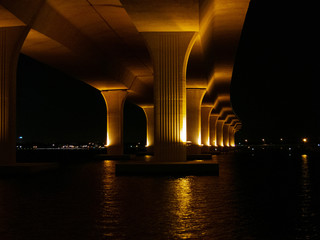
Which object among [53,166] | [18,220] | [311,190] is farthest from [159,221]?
[53,166]

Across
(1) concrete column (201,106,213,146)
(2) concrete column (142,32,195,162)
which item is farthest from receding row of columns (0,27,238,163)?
(1) concrete column (201,106,213,146)

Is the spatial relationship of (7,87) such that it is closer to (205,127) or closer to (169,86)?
(169,86)

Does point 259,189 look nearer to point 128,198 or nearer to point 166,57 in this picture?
point 128,198

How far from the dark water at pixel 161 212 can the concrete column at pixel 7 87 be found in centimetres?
700

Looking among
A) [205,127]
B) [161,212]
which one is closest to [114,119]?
[205,127]

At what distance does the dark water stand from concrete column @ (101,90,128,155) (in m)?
29.0

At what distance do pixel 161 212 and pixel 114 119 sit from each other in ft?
117

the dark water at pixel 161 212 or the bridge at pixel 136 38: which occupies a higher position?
the bridge at pixel 136 38

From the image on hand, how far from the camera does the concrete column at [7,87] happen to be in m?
21.8

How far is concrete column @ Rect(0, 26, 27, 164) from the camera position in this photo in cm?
2183

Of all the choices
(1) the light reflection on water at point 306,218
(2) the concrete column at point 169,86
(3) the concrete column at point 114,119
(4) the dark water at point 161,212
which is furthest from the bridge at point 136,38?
(3) the concrete column at point 114,119

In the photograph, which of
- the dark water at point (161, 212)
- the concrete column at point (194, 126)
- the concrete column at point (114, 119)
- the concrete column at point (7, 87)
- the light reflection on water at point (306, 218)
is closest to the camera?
the light reflection on water at point (306, 218)

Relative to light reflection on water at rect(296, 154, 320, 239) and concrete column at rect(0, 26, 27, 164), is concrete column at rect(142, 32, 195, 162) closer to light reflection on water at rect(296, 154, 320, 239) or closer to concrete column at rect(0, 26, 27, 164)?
concrete column at rect(0, 26, 27, 164)

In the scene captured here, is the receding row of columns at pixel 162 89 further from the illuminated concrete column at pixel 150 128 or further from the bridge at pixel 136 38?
the illuminated concrete column at pixel 150 128
